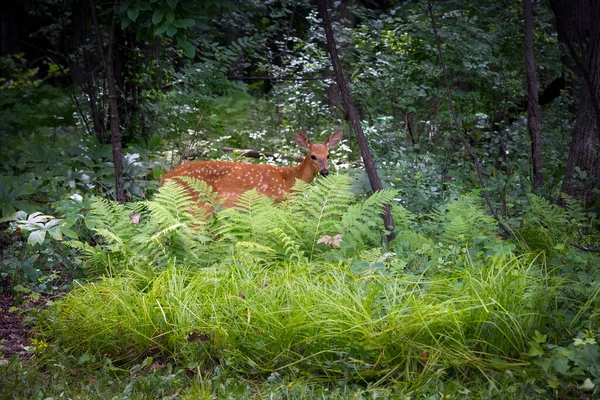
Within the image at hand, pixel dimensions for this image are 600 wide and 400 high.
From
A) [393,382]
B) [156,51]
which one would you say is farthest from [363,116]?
[393,382]

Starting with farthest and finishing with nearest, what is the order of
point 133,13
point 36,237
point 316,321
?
point 133,13 → point 36,237 → point 316,321

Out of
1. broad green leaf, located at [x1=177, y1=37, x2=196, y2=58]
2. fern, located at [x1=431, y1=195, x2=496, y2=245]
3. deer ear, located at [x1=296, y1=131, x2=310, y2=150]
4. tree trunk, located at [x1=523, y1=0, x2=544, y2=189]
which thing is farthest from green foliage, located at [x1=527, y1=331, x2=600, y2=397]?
deer ear, located at [x1=296, y1=131, x2=310, y2=150]

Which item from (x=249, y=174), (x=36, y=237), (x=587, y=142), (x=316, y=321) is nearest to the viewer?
(x=316, y=321)

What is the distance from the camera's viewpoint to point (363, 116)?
1078 cm

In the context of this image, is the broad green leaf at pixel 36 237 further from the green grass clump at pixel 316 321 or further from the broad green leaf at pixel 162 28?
the broad green leaf at pixel 162 28

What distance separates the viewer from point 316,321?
12.7ft

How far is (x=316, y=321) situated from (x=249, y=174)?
3.27 meters

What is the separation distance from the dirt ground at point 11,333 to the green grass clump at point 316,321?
165 mm

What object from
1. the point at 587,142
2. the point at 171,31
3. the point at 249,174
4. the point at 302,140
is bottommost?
the point at 249,174

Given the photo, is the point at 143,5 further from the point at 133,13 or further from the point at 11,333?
the point at 11,333

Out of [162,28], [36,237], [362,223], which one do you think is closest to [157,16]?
[162,28]

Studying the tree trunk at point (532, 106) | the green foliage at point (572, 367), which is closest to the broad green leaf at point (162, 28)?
the tree trunk at point (532, 106)

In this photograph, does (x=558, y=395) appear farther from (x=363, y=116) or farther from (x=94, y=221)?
(x=363, y=116)

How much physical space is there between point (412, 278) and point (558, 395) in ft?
4.01
